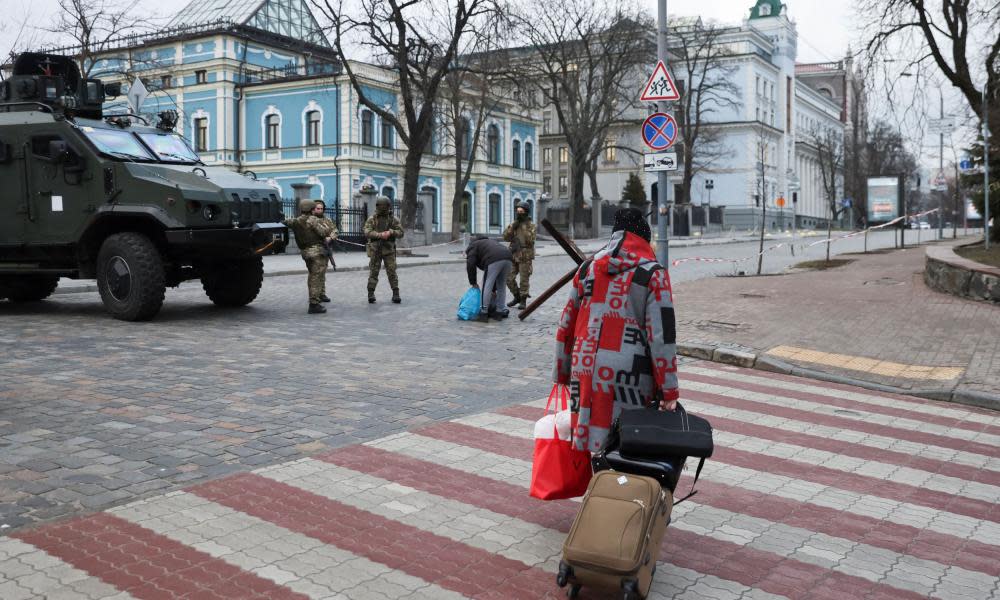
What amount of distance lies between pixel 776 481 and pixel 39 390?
6.02 meters

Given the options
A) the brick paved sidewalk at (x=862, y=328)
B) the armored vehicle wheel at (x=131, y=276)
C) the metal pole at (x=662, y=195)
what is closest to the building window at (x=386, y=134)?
the brick paved sidewalk at (x=862, y=328)

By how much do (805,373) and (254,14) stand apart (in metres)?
56.7

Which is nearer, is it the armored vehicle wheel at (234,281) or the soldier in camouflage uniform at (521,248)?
the armored vehicle wheel at (234,281)

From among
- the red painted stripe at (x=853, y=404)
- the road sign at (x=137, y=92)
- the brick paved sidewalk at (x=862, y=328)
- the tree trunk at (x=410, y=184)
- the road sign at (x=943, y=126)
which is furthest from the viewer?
the tree trunk at (x=410, y=184)

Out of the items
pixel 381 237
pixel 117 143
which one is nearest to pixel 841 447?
pixel 381 237

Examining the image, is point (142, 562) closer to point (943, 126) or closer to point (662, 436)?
point (662, 436)

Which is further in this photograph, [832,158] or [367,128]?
[832,158]

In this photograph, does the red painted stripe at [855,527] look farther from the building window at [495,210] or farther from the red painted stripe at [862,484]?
the building window at [495,210]

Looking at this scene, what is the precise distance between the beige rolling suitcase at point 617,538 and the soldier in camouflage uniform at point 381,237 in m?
12.2

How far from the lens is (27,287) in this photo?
15.2 meters

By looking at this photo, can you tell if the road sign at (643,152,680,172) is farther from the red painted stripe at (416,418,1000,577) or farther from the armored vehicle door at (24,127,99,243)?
the red painted stripe at (416,418,1000,577)

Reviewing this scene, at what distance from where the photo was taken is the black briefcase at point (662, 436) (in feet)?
13.3

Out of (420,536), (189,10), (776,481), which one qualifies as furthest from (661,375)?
(189,10)

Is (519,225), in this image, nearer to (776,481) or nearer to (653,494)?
(776,481)
